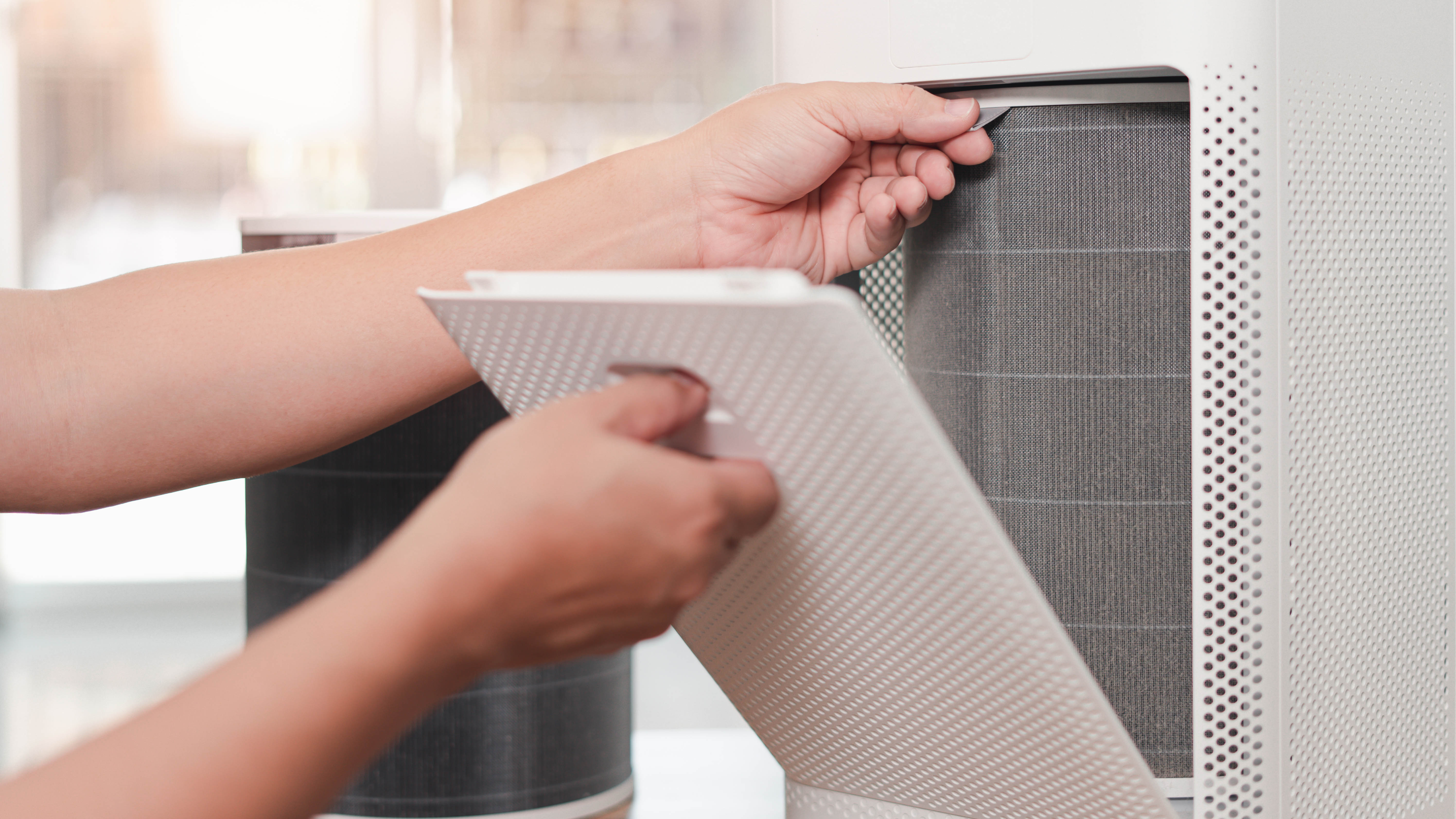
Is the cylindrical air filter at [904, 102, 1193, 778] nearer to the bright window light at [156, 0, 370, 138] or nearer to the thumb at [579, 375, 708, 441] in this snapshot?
the thumb at [579, 375, 708, 441]

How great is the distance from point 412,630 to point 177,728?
86 millimetres

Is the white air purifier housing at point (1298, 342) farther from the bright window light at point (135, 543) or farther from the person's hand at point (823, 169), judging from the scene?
the bright window light at point (135, 543)

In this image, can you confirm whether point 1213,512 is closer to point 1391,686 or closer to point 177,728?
point 1391,686

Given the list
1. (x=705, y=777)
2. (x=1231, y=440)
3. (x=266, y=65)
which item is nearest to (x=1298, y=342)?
(x=1231, y=440)

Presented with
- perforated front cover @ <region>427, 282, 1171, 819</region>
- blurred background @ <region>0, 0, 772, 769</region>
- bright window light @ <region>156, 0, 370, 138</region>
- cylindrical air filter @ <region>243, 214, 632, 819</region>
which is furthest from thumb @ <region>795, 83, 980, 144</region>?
bright window light @ <region>156, 0, 370, 138</region>

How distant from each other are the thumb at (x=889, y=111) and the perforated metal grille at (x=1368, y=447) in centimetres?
19

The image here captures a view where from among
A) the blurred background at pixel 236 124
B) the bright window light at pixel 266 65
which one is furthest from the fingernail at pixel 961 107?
the bright window light at pixel 266 65

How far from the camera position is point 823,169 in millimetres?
858

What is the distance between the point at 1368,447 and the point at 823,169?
0.39m

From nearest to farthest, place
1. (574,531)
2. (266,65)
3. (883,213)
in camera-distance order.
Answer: (574,531)
(883,213)
(266,65)

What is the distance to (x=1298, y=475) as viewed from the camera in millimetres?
680

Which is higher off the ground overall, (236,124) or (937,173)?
(236,124)

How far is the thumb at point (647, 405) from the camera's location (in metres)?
0.51

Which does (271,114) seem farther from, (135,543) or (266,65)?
(135,543)
